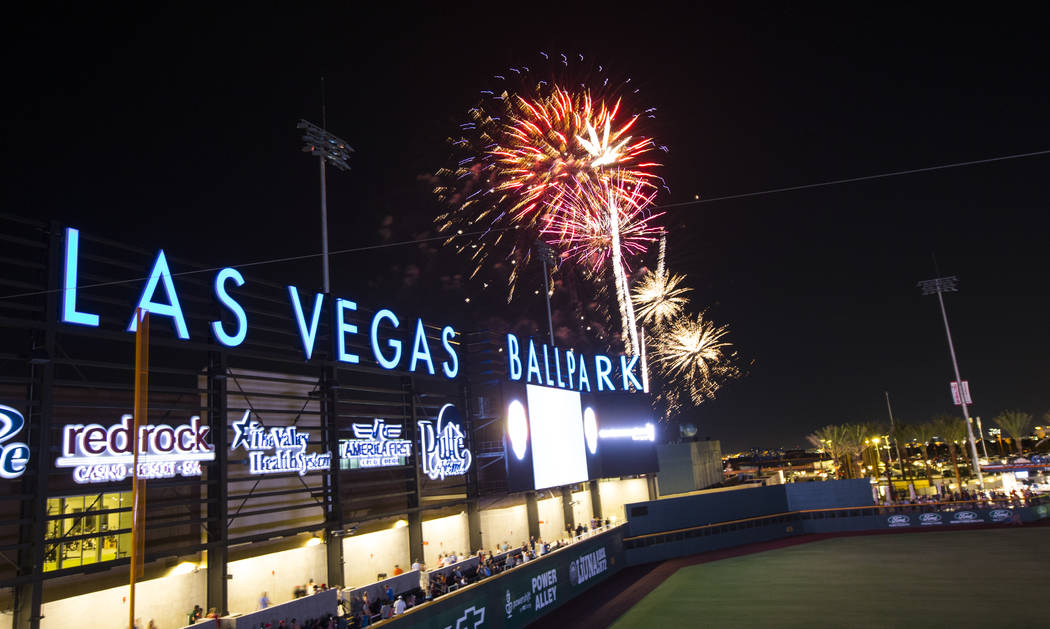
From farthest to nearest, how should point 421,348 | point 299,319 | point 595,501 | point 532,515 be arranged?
point 595,501 < point 532,515 < point 421,348 < point 299,319

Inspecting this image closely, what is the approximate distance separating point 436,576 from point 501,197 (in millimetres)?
19430

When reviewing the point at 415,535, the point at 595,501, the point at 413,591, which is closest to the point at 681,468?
the point at 595,501

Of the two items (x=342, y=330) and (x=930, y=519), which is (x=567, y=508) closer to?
(x=342, y=330)

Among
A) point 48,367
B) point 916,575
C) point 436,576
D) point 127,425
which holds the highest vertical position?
point 48,367

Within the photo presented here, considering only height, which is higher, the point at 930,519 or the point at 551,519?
the point at 551,519

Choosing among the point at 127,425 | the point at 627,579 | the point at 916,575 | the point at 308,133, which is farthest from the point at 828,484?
the point at 127,425

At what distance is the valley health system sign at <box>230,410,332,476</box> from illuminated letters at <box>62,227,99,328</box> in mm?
4442

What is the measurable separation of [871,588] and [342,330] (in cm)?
2096

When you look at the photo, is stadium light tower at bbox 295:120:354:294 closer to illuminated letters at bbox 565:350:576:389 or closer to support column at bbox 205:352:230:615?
support column at bbox 205:352:230:615

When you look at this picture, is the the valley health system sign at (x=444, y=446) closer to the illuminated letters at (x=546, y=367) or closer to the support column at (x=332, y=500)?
the support column at (x=332, y=500)

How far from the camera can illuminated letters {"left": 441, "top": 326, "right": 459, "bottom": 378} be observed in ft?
84.3

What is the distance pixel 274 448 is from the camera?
1764cm

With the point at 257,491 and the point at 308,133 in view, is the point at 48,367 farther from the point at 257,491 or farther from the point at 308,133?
the point at 308,133

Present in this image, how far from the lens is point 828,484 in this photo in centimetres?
4078
